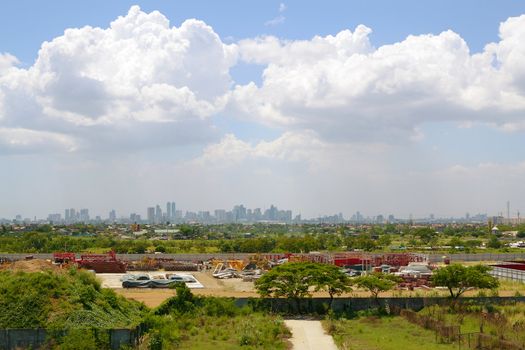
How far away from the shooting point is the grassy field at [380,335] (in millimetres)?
25917

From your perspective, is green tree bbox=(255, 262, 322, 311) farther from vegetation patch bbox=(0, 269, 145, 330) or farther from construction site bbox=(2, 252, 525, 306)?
vegetation patch bbox=(0, 269, 145, 330)

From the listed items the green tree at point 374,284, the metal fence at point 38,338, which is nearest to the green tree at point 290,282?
the green tree at point 374,284

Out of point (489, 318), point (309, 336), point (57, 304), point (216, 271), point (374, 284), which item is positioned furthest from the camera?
point (216, 271)

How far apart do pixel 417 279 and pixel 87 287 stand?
1201 inches

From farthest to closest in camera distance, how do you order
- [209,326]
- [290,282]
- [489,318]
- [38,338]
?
→ [290,282]
[489,318]
[209,326]
[38,338]

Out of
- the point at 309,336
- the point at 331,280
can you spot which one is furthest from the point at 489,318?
the point at 309,336

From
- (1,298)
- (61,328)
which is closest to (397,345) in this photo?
(61,328)

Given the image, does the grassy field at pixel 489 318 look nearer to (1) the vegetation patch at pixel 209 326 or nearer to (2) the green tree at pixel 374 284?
(2) the green tree at pixel 374 284

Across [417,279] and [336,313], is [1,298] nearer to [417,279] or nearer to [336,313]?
[336,313]

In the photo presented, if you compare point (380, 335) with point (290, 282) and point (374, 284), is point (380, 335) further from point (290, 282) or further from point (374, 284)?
point (290, 282)

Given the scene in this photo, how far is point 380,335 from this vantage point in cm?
2864

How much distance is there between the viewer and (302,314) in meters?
35.8

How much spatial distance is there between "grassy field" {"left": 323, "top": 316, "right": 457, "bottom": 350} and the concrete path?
1.27 ft

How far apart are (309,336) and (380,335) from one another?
11.1ft
